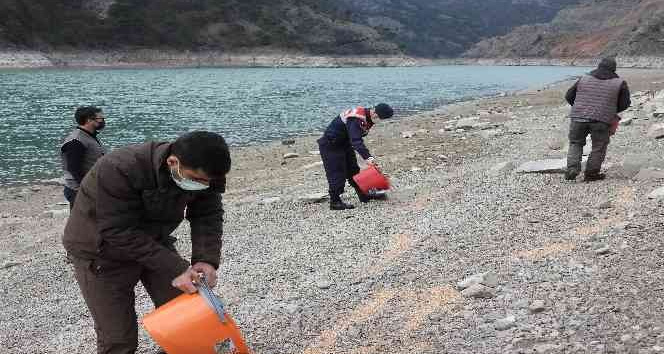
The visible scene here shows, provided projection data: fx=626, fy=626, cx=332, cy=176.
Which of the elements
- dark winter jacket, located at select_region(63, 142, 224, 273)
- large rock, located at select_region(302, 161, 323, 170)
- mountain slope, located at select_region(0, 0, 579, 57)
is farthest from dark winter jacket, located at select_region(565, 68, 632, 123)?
mountain slope, located at select_region(0, 0, 579, 57)

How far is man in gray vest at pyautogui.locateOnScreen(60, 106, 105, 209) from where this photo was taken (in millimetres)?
7934

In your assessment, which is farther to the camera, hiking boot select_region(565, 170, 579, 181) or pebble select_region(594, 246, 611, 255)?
hiking boot select_region(565, 170, 579, 181)

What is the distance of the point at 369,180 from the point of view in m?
10.1

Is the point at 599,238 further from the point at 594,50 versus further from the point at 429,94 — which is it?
the point at 594,50

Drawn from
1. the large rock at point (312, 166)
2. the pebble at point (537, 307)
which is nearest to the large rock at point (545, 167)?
the pebble at point (537, 307)

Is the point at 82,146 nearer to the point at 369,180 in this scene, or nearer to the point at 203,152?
the point at 369,180

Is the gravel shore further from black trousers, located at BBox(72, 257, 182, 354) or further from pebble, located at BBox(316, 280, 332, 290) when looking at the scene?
black trousers, located at BBox(72, 257, 182, 354)

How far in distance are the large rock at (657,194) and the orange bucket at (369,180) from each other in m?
3.94

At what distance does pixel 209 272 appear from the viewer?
408 centimetres

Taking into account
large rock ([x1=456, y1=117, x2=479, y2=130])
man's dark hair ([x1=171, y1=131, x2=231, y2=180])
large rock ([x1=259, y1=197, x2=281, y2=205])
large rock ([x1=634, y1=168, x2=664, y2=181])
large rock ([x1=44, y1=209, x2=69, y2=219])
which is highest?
man's dark hair ([x1=171, y1=131, x2=231, y2=180])

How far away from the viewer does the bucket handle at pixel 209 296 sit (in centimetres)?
398

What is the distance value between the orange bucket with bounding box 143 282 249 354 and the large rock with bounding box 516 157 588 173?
7460 millimetres

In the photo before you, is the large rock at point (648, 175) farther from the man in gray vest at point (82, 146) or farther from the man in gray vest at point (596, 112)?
the man in gray vest at point (82, 146)

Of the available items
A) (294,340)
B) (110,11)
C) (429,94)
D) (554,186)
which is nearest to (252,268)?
(294,340)
